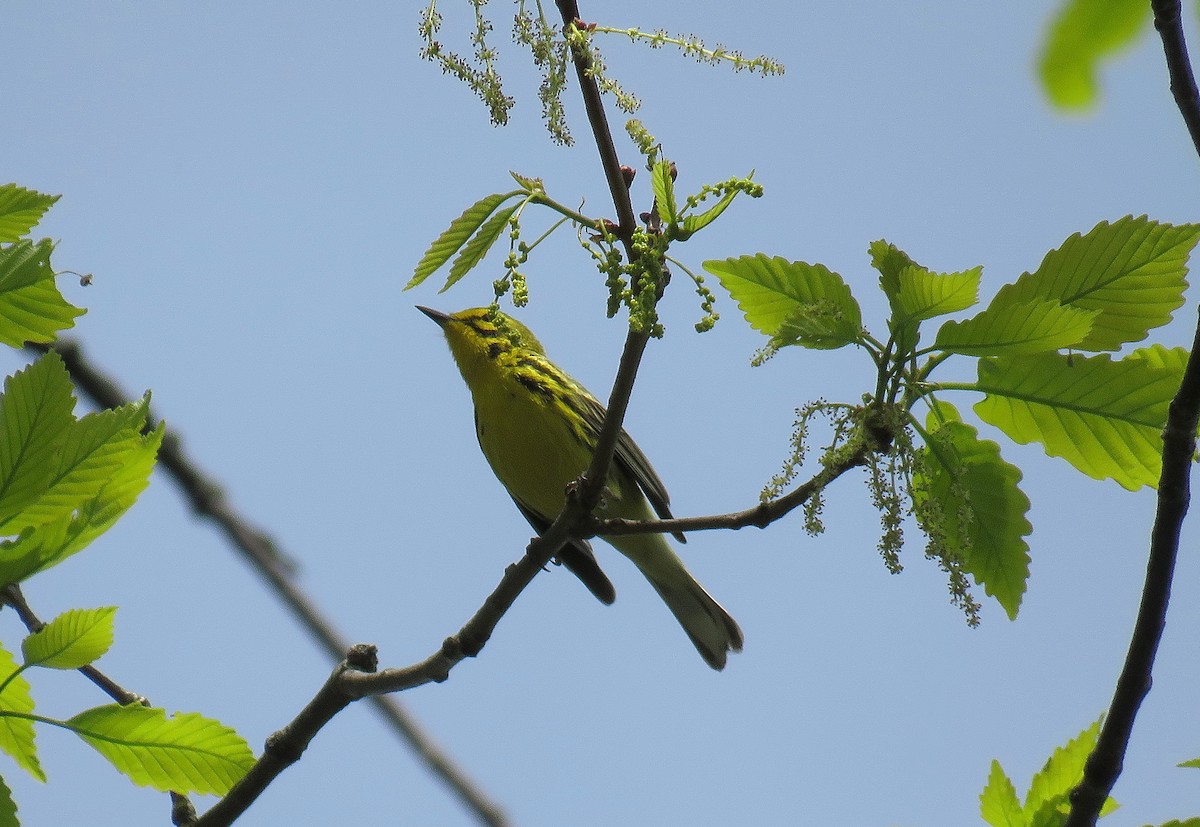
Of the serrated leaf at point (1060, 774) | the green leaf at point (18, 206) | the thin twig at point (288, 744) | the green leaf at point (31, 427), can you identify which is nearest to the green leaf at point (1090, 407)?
the serrated leaf at point (1060, 774)

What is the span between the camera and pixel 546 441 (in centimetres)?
532

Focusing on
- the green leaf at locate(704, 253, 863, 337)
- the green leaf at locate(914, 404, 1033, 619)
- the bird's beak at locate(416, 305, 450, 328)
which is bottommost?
the green leaf at locate(914, 404, 1033, 619)

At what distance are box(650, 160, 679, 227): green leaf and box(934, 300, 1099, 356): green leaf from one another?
1.85ft

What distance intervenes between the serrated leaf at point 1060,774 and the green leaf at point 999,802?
3 centimetres

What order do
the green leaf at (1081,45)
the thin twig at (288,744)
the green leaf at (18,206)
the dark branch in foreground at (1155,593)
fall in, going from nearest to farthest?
the green leaf at (1081,45), the dark branch in foreground at (1155,593), the green leaf at (18,206), the thin twig at (288,744)

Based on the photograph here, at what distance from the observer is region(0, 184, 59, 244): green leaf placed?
229 centimetres

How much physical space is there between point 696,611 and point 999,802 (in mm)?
3782

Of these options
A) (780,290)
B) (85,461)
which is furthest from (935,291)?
(85,461)

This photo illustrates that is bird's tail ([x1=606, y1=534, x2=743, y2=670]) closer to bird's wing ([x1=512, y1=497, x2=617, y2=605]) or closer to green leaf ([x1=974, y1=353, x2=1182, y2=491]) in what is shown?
bird's wing ([x1=512, y1=497, x2=617, y2=605])

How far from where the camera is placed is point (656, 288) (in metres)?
1.98

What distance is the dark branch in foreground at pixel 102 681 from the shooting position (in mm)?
2365

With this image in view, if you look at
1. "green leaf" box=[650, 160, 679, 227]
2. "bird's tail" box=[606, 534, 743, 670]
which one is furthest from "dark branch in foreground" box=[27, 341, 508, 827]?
"bird's tail" box=[606, 534, 743, 670]

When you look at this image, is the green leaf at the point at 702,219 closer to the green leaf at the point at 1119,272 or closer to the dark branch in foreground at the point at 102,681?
the green leaf at the point at 1119,272

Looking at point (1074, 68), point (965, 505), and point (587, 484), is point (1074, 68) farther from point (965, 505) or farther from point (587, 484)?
point (587, 484)
